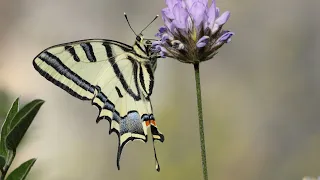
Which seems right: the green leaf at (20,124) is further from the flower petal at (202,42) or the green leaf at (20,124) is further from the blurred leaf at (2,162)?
→ the flower petal at (202,42)

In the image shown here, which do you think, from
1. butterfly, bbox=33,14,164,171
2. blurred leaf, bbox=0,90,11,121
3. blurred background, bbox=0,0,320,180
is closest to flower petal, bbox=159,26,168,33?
butterfly, bbox=33,14,164,171

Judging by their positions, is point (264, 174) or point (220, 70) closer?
point (264, 174)

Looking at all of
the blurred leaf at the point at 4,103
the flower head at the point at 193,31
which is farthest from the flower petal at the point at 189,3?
the blurred leaf at the point at 4,103

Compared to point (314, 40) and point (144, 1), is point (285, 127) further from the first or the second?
point (144, 1)

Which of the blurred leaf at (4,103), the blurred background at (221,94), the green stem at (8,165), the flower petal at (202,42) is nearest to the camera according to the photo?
the green stem at (8,165)

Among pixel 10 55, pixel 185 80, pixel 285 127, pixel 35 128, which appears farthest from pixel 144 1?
pixel 35 128

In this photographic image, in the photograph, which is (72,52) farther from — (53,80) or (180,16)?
(180,16)

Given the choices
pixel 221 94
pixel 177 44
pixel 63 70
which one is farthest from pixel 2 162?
pixel 221 94
